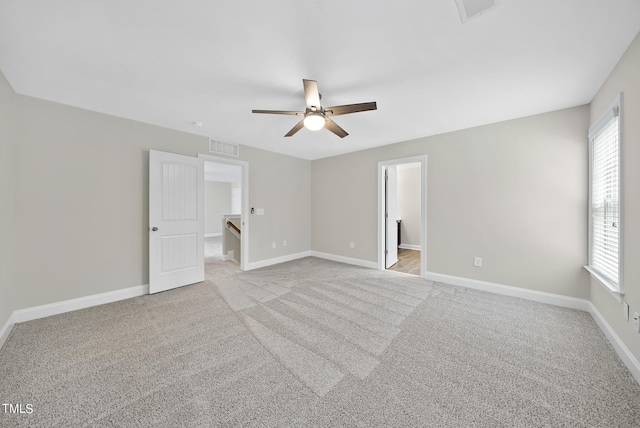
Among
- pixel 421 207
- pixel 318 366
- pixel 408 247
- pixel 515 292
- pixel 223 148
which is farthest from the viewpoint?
pixel 408 247

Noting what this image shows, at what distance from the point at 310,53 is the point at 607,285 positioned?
3.30 meters

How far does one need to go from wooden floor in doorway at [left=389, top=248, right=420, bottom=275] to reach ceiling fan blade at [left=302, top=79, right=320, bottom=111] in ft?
11.2

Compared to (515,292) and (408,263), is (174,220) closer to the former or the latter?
(408,263)

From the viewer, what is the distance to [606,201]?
2.24 metres

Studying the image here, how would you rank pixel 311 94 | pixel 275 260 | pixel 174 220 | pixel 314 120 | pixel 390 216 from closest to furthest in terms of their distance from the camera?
pixel 311 94 < pixel 314 120 < pixel 174 220 < pixel 390 216 < pixel 275 260

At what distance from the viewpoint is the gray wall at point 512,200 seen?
2.73 meters

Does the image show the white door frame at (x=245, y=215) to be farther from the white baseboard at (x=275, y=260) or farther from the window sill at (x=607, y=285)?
the window sill at (x=607, y=285)

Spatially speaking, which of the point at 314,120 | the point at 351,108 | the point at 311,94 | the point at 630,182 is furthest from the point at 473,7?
the point at 630,182

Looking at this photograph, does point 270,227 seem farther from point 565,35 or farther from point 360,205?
point 565,35

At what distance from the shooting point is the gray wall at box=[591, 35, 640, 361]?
5.42ft

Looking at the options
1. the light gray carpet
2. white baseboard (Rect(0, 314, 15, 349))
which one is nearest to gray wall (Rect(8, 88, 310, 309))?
white baseboard (Rect(0, 314, 15, 349))

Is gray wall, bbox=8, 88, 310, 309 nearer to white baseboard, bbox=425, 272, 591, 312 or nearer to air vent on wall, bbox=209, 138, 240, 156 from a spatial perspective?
air vent on wall, bbox=209, 138, 240, 156

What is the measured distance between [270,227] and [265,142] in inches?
67.5

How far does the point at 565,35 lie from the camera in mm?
1598
